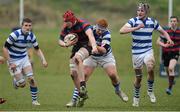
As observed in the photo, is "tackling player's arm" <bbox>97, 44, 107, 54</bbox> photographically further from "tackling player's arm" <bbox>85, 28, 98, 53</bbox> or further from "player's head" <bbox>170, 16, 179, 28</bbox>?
"player's head" <bbox>170, 16, 179, 28</bbox>

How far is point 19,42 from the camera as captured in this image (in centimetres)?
1814

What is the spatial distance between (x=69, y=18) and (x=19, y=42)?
5.83 ft

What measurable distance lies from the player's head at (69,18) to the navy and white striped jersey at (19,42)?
1.45m

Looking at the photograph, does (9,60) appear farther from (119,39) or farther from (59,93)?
(119,39)

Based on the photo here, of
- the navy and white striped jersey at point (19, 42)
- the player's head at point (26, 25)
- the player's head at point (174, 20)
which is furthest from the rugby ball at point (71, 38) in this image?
the player's head at point (174, 20)

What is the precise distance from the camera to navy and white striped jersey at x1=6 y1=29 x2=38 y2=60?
17969 mm

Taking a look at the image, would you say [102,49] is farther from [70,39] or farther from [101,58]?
[70,39]

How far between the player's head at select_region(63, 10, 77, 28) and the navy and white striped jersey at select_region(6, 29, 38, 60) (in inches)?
56.9

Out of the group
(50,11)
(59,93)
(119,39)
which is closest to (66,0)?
(50,11)

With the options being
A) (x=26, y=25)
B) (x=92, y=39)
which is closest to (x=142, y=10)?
(x=92, y=39)

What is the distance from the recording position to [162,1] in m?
45.5

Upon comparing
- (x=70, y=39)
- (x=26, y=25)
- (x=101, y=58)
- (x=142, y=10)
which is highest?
(x=142, y=10)

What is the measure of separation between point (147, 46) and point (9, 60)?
340 centimetres

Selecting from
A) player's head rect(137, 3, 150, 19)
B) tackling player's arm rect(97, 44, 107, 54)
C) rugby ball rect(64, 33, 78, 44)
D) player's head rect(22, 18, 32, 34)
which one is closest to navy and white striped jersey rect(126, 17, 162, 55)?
player's head rect(137, 3, 150, 19)
